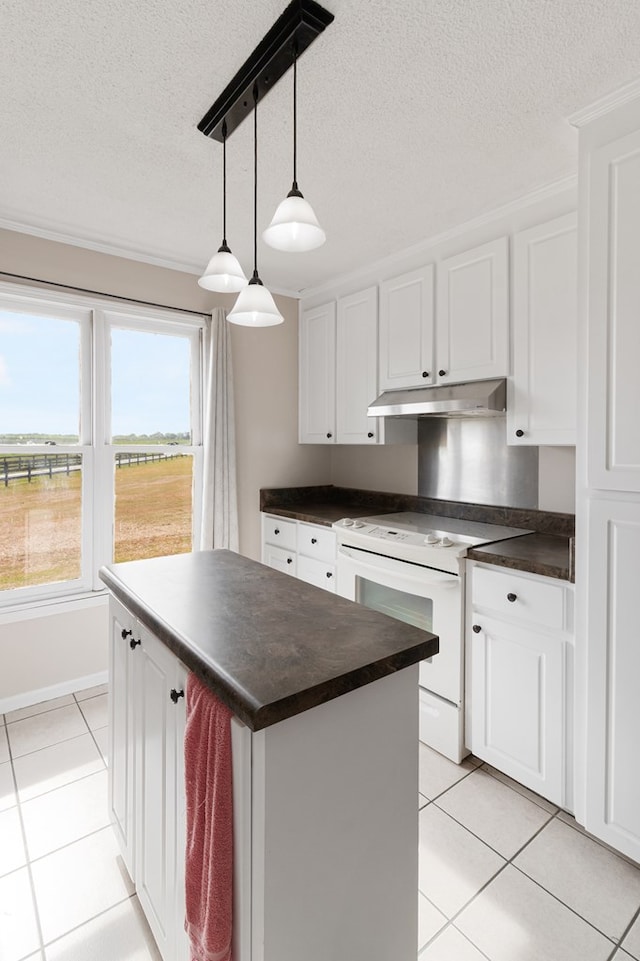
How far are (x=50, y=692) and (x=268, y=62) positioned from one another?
3129 millimetres

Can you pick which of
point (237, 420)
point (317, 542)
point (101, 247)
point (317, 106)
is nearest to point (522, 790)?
point (317, 542)

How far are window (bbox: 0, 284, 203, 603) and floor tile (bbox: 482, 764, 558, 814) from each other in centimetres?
217

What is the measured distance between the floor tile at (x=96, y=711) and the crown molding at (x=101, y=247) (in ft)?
8.50

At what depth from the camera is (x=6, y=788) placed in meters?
2.02

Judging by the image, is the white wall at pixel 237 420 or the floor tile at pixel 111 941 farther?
the white wall at pixel 237 420

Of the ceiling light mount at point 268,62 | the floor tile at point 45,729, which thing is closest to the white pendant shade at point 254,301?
the ceiling light mount at point 268,62

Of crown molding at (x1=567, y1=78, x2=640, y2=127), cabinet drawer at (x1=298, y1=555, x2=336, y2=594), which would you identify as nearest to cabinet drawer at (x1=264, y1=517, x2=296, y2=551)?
cabinet drawer at (x1=298, y1=555, x2=336, y2=594)

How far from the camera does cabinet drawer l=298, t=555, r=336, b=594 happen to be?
113 inches

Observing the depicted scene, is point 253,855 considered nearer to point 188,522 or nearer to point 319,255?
point 188,522

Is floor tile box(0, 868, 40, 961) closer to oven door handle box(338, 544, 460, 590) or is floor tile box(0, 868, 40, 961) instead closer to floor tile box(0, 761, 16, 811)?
floor tile box(0, 761, 16, 811)

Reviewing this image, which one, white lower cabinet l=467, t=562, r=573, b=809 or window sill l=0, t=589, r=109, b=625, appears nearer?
white lower cabinet l=467, t=562, r=573, b=809

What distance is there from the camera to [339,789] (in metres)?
0.93

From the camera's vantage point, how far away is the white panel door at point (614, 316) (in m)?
1.51

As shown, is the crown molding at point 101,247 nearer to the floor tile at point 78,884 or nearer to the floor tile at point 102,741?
the floor tile at point 102,741
